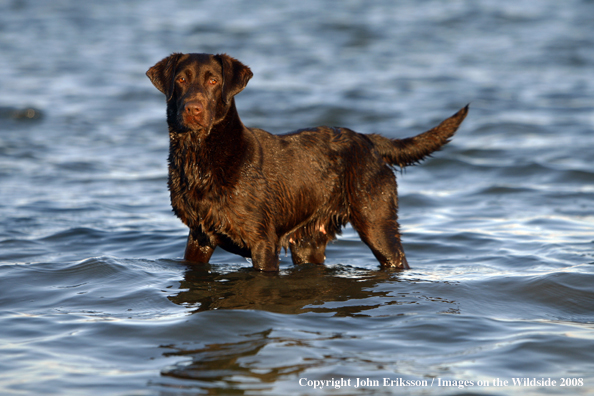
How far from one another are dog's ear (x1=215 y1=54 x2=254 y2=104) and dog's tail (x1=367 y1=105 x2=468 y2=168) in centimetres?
159

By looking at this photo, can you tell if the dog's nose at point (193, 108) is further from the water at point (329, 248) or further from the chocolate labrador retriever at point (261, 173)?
the water at point (329, 248)

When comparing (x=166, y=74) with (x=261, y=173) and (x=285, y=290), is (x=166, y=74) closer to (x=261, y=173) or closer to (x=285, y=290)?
(x=261, y=173)

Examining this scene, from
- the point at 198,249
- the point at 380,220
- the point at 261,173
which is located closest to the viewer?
→ the point at 261,173

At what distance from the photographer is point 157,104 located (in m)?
15.9

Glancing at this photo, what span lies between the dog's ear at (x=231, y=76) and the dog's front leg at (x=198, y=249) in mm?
1282

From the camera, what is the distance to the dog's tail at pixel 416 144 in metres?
6.36

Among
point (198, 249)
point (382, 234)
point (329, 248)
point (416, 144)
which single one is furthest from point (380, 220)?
point (198, 249)

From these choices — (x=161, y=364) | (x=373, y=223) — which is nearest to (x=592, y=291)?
(x=373, y=223)

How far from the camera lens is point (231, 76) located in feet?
17.6

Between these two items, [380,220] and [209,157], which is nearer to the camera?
[209,157]

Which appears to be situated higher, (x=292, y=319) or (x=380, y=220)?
(x=380, y=220)

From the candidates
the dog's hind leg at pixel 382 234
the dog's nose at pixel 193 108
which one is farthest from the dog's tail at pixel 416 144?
the dog's nose at pixel 193 108

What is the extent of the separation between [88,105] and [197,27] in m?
8.52

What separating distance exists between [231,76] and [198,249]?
5.33 ft
